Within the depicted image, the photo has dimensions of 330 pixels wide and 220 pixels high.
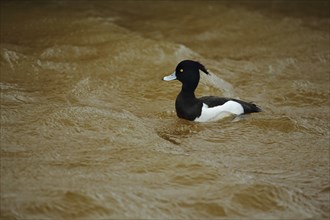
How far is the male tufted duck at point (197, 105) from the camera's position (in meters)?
6.25

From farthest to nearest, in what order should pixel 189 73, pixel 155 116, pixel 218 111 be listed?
pixel 155 116 < pixel 189 73 < pixel 218 111

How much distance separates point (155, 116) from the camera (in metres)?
6.58

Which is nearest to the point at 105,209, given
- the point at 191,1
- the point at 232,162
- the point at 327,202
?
the point at 232,162

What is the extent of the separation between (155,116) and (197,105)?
0.56 metres

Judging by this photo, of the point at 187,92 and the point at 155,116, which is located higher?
the point at 187,92

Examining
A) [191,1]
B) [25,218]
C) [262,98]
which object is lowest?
[25,218]

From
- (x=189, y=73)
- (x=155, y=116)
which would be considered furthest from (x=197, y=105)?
(x=155, y=116)

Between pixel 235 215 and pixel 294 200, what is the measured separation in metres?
0.53

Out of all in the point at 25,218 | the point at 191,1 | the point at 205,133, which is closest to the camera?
the point at 25,218

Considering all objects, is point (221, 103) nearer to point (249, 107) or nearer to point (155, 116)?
point (249, 107)

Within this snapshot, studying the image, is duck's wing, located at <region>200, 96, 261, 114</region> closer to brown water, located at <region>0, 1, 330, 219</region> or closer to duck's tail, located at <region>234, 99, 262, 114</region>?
duck's tail, located at <region>234, 99, 262, 114</region>

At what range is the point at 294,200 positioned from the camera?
4.77 m

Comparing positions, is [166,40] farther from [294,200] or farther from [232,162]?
[294,200]

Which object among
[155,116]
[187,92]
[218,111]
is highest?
[187,92]
